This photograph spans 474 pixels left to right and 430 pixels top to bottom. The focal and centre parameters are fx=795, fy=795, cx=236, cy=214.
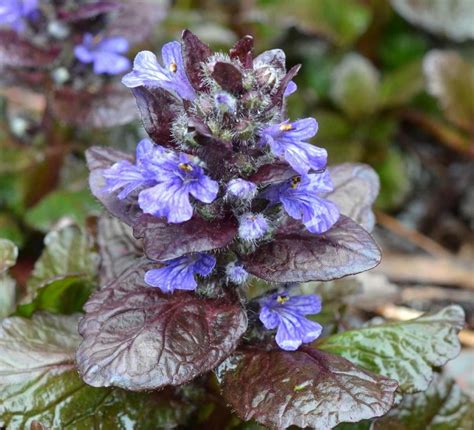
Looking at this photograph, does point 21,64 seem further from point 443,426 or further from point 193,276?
point 443,426

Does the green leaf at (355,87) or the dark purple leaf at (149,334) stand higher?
the dark purple leaf at (149,334)

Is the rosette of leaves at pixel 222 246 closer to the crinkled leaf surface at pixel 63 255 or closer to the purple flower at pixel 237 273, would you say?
the purple flower at pixel 237 273

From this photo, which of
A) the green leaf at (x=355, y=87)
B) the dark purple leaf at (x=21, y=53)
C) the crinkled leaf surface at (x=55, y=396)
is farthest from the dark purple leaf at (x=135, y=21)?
the crinkled leaf surface at (x=55, y=396)

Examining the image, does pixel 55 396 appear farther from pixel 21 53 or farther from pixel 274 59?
pixel 21 53

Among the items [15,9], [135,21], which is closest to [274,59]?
[15,9]

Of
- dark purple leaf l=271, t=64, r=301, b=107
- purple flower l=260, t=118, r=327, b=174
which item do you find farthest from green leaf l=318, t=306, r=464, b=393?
dark purple leaf l=271, t=64, r=301, b=107

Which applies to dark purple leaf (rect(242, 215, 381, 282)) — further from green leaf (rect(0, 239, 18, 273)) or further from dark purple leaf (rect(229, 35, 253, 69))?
green leaf (rect(0, 239, 18, 273))
